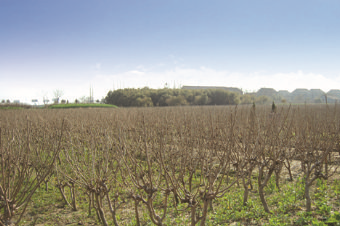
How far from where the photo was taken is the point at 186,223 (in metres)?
3.99

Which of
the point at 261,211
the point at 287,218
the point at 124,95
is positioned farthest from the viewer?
the point at 124,95

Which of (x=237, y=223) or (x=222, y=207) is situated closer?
(x=237, y=223)

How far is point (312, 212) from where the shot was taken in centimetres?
389

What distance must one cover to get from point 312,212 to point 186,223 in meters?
2.30

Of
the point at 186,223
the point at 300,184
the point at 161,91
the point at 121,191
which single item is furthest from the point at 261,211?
the point at 161,91

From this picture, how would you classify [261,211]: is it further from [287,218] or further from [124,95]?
[124,95]

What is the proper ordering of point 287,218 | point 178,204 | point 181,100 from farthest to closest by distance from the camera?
point 181,100
point 178,204
point 287,218

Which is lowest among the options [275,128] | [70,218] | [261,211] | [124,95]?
[70,218]

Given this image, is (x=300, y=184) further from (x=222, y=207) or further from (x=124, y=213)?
(x=124, y=213)

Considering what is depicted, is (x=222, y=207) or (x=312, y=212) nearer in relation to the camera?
(x=312, y=212)

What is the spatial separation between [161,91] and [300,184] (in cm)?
4418

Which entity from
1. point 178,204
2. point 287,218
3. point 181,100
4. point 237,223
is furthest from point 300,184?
point 181,100

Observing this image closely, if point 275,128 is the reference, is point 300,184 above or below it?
below

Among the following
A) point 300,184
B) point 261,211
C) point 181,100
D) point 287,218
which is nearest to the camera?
point 287,218
